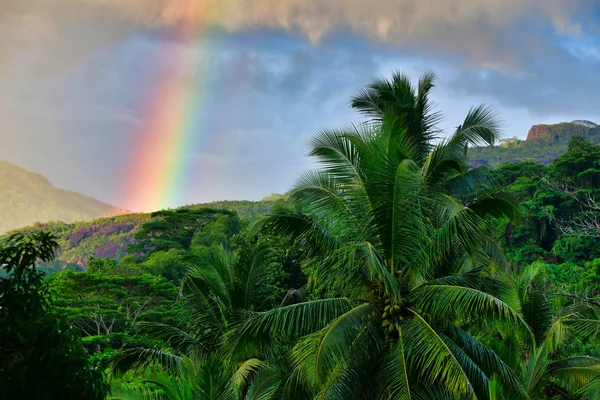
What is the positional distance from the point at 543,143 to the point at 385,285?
93281mm

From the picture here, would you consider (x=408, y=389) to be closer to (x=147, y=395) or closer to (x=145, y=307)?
(x=147, y=395)

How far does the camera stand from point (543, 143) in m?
93.1

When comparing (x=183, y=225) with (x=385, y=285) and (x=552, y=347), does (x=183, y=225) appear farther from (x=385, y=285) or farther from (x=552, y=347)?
(x=385, y=285)

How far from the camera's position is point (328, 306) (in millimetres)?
9547

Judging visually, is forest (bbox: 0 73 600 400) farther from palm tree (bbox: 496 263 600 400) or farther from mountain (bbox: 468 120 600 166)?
mountain (bbox: 468 120 600 166)

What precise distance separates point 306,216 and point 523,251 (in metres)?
32.7

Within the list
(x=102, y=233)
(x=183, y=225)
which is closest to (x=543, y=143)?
(x=183, y=225)

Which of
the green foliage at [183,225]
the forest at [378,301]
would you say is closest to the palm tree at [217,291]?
the forest at [378,301]

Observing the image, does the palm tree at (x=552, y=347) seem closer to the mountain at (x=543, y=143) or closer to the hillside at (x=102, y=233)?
the hillside at (x=102, y=233)

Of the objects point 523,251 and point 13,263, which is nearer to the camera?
point 13,263

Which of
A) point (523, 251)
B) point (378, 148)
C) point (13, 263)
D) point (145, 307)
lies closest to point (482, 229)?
point (378, 148)

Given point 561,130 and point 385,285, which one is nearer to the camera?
point 385,285

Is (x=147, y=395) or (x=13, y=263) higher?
(x=13, y=263)

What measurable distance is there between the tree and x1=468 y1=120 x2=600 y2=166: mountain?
82.4 metres
